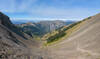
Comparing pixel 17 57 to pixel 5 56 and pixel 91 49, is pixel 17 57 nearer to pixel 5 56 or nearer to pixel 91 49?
pixel 5 56

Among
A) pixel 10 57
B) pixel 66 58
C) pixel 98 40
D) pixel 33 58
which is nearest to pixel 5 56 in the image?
pixel 10 57

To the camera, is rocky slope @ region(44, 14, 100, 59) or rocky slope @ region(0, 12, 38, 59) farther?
Result: rocky slope @ region(44, 14, 100, 59)

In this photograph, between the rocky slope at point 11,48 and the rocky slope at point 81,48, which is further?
the rocky slope at point 81,48

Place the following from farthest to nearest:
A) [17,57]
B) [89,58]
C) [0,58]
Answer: [89,58] → [17,57] → [0,58]

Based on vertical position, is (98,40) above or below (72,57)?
above

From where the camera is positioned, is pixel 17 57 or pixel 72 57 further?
pixel 72 57

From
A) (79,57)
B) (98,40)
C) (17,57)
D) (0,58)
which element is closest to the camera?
(0,58)

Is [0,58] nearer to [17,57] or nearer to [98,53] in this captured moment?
[17,57]

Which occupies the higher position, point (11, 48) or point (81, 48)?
point (11, 48)

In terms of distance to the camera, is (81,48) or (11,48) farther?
(81,48)
